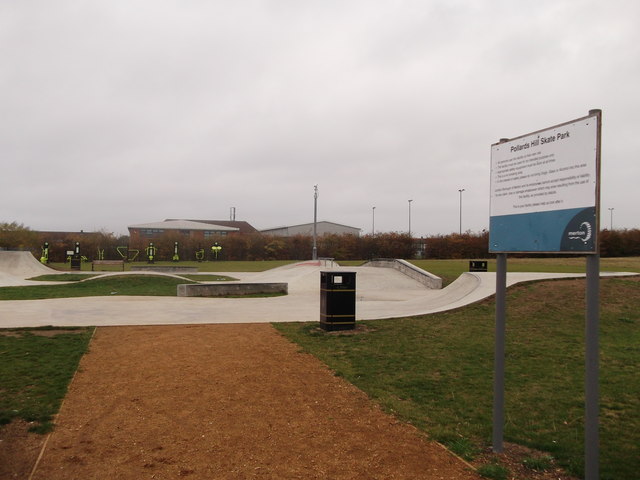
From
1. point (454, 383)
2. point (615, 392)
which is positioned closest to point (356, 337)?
point (454, 383)

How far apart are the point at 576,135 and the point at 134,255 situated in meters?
53.5

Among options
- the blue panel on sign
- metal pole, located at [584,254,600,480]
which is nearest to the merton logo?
the blue panel on sign

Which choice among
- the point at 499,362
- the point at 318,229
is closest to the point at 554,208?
the point at 499,362

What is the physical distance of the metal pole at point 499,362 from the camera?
4.12 metres

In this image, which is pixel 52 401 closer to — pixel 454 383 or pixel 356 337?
pixel 454 383

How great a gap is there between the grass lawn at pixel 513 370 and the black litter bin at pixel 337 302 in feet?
1.09

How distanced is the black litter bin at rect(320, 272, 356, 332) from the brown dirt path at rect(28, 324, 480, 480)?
2.53 metres

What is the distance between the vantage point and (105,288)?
68.4 ft

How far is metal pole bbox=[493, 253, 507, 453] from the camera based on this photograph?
4.12 metres

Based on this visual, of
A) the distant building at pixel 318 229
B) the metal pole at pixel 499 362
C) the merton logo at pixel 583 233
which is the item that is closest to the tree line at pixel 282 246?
the distant building at pixel 318 229

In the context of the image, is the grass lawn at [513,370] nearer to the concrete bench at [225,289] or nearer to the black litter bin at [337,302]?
the black litter bin at [337,302]

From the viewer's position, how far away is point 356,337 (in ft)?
31.4

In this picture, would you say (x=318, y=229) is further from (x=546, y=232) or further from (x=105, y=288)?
(x=546, y=232)

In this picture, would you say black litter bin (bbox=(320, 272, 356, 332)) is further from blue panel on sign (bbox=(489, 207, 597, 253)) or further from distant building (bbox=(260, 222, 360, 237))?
distant building (bbox=(260, 222, 360, 237))
